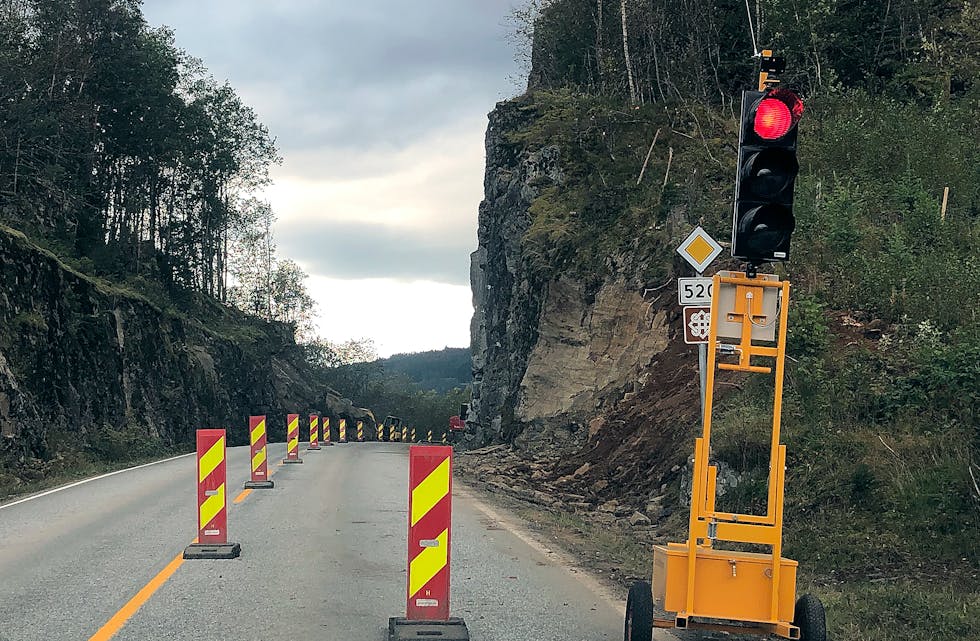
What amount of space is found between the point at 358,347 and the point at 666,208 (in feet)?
284

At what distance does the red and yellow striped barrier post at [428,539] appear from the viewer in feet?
23.7

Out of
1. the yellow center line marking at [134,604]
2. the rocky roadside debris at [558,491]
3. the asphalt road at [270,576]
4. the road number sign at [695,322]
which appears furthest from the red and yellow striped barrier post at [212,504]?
the road number sign at [695,322]

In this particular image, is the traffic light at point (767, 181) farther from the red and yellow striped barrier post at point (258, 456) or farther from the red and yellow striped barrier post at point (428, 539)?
the red and yellow striped barrier post at point (258, 456)

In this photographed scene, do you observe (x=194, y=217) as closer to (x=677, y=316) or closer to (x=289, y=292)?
(x=289, y=292)

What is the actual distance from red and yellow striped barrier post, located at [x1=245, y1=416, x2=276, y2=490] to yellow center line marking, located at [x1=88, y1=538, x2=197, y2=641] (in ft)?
27.3

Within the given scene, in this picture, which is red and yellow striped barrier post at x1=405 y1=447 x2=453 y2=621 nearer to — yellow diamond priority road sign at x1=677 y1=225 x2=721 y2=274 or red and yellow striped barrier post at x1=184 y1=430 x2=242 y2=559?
red and yellow striped barrier post at x1=184 y1=430 x2=242 y2=559

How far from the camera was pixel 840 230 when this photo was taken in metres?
18.2

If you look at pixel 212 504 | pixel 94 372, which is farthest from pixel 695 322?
pixel 94 372

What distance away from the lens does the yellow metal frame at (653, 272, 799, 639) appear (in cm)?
606

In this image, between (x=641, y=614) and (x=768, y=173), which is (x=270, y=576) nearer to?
(x=641, y=614)

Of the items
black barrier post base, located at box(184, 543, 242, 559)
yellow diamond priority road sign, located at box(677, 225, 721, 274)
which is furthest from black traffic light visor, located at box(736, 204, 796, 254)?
black barrier post base, located at box(184, 543, 242, 559)

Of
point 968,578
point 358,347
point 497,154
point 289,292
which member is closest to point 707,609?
point 968,578

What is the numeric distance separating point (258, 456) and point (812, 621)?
50.0 ft

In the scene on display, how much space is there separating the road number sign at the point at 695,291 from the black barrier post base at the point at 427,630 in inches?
212
